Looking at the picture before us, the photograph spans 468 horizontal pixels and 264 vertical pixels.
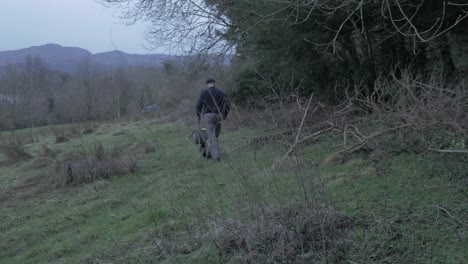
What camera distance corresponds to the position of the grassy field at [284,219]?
13.0 feet

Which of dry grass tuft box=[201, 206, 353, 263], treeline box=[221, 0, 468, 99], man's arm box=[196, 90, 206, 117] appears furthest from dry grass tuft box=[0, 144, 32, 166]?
dry grass tuft box=[201, 206, 353, 263]

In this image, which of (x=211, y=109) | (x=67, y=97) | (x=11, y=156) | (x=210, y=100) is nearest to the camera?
(x=211, y=109)

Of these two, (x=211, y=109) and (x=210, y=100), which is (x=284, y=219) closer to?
(x=211, y=109)

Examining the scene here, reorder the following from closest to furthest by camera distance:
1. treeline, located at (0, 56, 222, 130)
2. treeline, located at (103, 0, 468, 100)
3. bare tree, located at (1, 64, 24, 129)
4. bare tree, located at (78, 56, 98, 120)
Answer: treeline, located at (103, 0, 468, 100) < bare tree, located at (1, 64, 24, 129) < treeline, located at (0, 56, 222, 130) < bare tree, located at (78, 56, 98, 120)

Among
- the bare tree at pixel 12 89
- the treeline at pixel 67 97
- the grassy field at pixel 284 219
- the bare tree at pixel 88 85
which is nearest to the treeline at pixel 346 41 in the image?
the grassy field at pixel 284 219

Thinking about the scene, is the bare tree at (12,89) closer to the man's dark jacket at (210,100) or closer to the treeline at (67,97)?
the treeline at (67,97)

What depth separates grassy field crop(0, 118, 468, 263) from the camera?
Result: 397 cm

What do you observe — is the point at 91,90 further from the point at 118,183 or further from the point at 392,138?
the point at 392,138

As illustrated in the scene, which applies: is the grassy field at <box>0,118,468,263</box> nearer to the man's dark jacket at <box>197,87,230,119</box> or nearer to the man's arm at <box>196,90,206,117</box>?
the man's dark jacket at <box>197,87,230,119</box>

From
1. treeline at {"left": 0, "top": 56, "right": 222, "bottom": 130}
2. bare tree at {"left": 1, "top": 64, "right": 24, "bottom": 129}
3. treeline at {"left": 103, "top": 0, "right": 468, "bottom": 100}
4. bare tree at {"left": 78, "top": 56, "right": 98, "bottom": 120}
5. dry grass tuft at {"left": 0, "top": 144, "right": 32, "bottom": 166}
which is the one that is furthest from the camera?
bare tree at {"left": 78, "top": 56, "right": 98, "bottom": 120}

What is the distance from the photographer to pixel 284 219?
4266mm

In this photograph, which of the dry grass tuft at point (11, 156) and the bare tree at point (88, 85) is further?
the bare tree at point (88, 85)

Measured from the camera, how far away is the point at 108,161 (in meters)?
11.3

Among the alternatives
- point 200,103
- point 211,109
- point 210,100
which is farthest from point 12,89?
point 211,109
